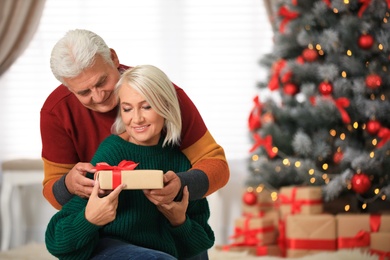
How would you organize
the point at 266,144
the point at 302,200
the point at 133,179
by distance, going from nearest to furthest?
the point at 133,179, the point at 302,200, the point at 266,144

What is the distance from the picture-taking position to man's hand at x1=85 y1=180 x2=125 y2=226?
5.62 ft

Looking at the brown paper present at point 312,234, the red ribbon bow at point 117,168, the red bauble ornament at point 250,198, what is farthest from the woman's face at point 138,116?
the red bauble ornament at point 250,198

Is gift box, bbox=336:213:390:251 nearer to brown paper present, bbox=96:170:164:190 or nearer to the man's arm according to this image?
the man's arm

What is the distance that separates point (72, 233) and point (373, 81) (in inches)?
99.6

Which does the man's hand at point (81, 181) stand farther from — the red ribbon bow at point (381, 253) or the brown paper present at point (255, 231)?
the brown paper present at point (255, 231)

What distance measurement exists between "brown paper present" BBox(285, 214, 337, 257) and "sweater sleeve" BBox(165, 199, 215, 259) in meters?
1.86

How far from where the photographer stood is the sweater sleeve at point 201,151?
6.55 feet

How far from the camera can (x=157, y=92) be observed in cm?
184

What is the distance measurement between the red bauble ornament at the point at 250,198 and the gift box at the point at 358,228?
63cm

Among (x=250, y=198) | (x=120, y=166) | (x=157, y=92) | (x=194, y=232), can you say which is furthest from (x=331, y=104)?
(x=120, y=166)

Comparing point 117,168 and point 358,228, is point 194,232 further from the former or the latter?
point 358,228

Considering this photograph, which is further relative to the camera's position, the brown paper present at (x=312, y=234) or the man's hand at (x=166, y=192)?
the brown paper present at (x=312, y=234)

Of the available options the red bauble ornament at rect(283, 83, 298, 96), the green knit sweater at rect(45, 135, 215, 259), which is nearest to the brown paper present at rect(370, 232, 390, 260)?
the red bauble ornament at rect(283, 83, 298, 96)

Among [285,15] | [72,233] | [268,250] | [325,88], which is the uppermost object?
[285,15]
